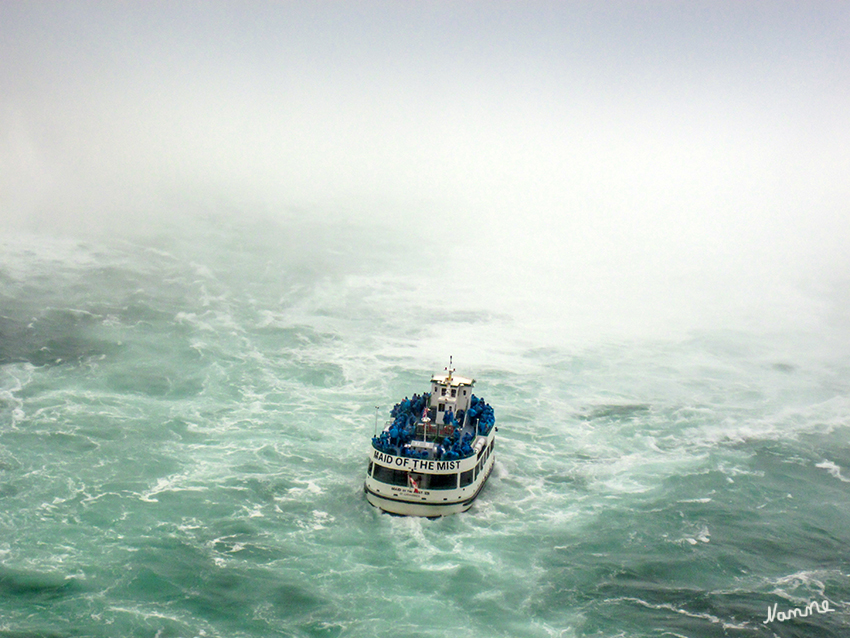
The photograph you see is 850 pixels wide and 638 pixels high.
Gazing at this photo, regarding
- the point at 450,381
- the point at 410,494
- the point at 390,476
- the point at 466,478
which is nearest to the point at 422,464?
the point at 410,494

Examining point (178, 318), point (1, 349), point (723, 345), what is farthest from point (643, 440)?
point (1, 349)

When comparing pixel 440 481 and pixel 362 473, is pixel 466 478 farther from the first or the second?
pixel 362 473

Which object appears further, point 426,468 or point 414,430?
point 414,430

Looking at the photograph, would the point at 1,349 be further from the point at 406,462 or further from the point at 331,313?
the point at 406,462

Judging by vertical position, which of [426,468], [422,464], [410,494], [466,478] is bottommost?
[410,494]

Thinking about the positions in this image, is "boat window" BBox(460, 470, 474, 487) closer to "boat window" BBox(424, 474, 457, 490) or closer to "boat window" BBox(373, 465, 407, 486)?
"boat window" BBox(424, 474, 457, 490)

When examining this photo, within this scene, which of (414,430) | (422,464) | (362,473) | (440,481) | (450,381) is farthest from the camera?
(450,381)
